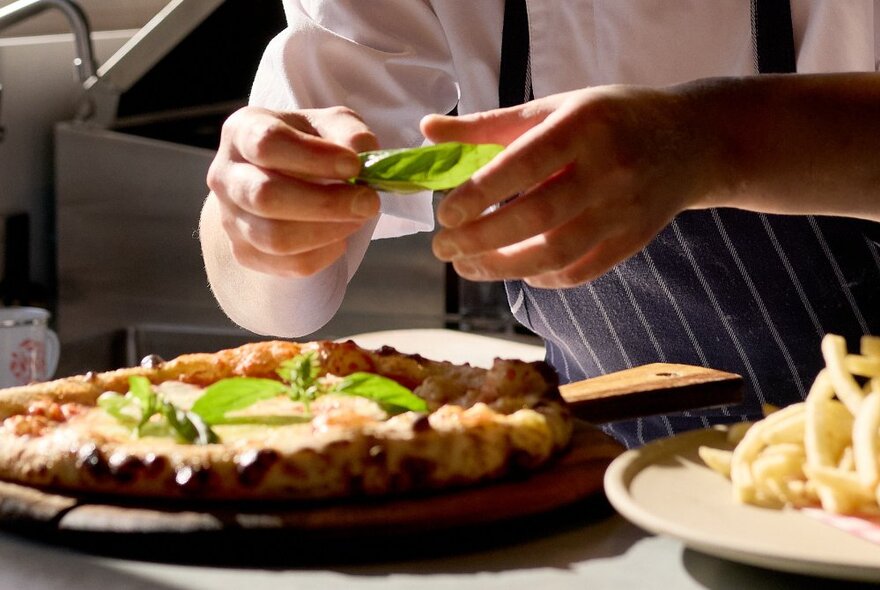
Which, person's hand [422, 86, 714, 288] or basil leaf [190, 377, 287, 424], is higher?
person's hand [422, 86, 714, 288]

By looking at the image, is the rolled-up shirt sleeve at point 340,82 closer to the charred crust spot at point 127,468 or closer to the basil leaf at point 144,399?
the basil leaf at point 144,399

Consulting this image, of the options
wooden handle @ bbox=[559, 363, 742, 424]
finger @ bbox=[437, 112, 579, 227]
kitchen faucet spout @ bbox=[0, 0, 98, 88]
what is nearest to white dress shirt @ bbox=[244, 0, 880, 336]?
wooden handle @ bbox=[559, 363, 742, 424]

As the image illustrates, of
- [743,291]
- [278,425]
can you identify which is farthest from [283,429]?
[743,291]

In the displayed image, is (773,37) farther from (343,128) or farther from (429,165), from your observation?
(429,165)

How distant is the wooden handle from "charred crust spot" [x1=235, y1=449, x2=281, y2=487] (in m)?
0.37

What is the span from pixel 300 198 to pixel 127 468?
0.28m

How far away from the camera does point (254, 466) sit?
779 millimetres

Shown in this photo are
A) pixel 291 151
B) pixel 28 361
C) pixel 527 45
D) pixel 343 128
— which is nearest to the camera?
pixel 291 151

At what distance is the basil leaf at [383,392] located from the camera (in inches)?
37.7

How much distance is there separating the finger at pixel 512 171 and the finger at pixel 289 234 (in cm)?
23

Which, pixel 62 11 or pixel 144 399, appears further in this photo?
pixel 62 11

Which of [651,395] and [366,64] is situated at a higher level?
[366,64]

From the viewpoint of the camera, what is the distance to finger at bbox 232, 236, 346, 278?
1108mm

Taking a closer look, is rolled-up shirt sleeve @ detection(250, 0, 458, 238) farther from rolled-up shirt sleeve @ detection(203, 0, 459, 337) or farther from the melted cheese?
the melted cheese
